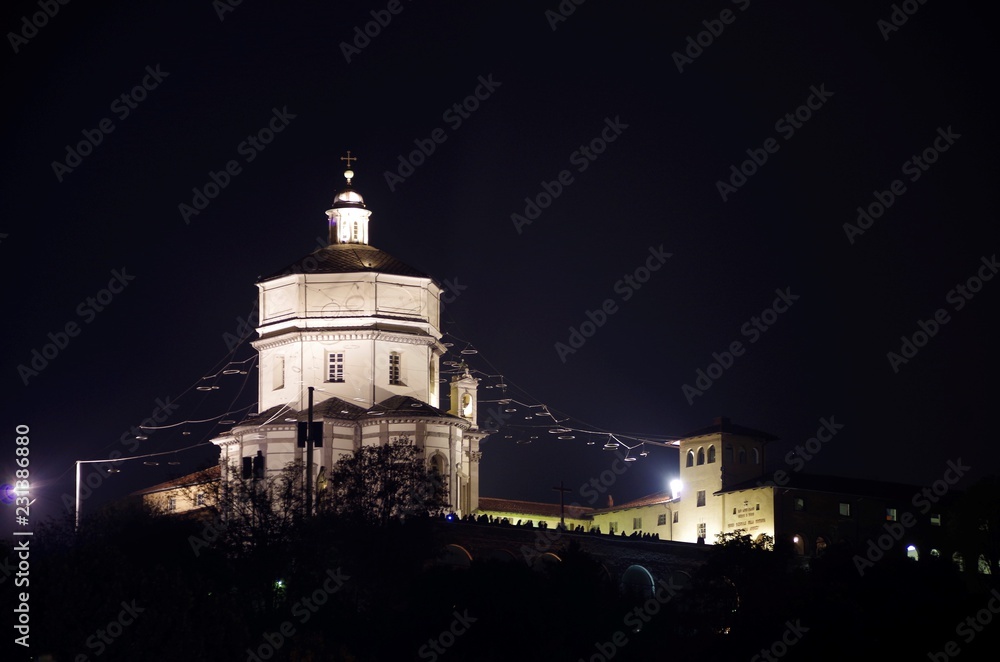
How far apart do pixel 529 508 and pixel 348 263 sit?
15.5 m

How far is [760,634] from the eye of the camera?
237 feet

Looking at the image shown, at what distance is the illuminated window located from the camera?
98000mm

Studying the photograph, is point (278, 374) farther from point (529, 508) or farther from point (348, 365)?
point (529, 508)

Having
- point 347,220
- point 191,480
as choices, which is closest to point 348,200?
point 347,220

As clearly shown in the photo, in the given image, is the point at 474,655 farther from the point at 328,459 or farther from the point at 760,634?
the point at 328,459

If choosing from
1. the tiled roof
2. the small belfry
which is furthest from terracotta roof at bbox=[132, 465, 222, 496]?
the tiled roof

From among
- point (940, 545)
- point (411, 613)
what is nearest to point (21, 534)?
point (411, 613)

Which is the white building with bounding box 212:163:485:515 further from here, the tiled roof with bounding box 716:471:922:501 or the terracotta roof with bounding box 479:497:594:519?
the tiled roof with bounding box 716:471:922:501

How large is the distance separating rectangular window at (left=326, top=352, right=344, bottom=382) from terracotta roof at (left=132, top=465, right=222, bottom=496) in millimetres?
6081

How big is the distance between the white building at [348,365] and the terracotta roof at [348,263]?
0.14 feet

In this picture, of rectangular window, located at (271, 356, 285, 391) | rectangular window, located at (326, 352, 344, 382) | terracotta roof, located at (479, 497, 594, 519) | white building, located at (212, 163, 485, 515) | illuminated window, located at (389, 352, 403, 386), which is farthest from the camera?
terracotta roof, located at (479, 497, 594, 519)

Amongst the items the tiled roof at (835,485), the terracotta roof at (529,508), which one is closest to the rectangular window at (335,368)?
the terracotta roof at (529,508)

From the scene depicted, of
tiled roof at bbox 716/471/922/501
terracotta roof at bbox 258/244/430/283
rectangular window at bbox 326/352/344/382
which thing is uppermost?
terracotta roof at bbox 258/244/430/283

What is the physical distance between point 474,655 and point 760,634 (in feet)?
29.0
